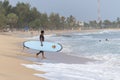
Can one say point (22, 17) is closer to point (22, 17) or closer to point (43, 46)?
point (22, 17)

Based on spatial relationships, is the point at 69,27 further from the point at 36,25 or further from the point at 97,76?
the point at 97,76

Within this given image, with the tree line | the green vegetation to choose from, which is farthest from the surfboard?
the tree line

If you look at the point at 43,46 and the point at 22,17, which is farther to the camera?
the point at 22,17

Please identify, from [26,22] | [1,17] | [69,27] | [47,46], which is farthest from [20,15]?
[47,46]

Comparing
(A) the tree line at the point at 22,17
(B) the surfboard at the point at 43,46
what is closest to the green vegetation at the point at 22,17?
(A) the tree line at the point at 22,17

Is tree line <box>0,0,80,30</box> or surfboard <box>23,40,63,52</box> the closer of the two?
surfboard <box>23,40,63,52</box>

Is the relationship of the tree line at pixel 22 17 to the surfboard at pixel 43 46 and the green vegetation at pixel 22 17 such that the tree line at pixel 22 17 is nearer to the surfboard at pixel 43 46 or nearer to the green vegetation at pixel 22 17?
the green vegetation at pixel 22 17

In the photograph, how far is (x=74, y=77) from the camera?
10.6 metres

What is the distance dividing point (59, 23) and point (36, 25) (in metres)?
34.6

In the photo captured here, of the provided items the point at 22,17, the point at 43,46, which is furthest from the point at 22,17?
the point at 43,46

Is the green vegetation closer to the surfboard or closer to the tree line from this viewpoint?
the tree line

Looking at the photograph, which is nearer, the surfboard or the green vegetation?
the surfboard

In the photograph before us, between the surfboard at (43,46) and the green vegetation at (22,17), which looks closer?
the surfboard at (43,46)

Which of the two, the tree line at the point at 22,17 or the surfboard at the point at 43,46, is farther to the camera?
the tree line at the point at 22,17
